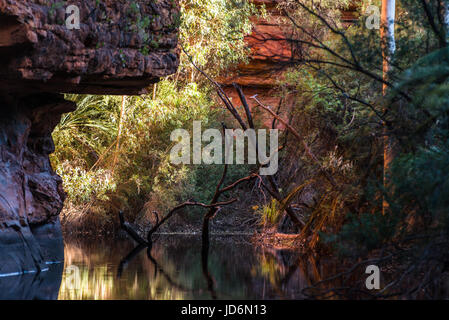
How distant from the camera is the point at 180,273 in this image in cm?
1125

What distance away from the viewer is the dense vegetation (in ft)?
27.7

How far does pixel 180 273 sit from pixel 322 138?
554 cm

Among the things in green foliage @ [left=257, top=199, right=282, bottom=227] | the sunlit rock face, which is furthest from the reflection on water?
green foliage @ [left=257, top=199, right=282, bottom=227]

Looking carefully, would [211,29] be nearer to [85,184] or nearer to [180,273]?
[85,184]

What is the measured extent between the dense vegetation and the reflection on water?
3.49 ft

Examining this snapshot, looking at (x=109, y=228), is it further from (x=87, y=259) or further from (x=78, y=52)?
(x=78, y=52)

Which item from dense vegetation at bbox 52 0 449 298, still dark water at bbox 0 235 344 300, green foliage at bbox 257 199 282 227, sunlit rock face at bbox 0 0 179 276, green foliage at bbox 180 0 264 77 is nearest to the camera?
dense vegetation at bbox 52 0 449 298

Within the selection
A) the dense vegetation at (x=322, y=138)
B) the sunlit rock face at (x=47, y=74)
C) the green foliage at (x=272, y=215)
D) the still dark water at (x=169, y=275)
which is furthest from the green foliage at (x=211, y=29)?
the sunlit rock face at (x=47, y=74)

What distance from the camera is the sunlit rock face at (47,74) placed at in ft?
32.0

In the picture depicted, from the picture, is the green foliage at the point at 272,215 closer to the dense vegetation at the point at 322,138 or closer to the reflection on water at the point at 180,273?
the dense vegetation at the point at 322,138

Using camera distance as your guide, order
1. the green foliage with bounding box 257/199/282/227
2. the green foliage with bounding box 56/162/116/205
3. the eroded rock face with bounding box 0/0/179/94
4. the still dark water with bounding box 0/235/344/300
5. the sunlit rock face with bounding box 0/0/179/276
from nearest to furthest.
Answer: the still dark water with bounding box 0/235/344/300, the eroded rock face with bounding box 0/0/179/94, the sunlit rock face with bounding box 0/0/179/276, the green foliage with bounding box 257/199/282/227, the green foliage with bounding box 56/162/116/205

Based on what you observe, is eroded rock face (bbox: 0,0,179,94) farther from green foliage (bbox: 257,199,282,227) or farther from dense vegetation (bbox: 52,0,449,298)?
green foliage (bbox: 257,199,282,227)

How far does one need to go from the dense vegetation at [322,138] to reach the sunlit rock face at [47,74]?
1.76m
